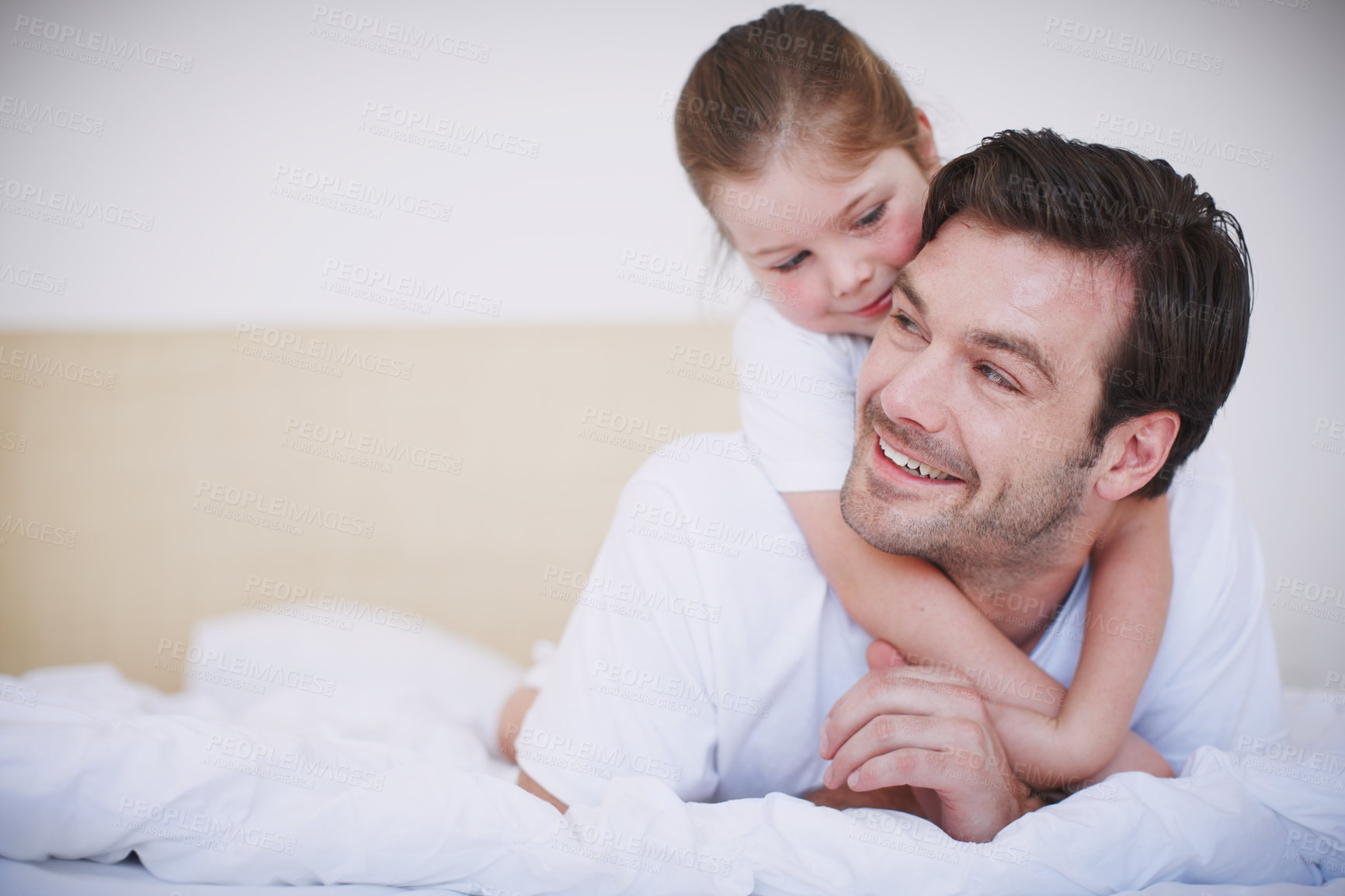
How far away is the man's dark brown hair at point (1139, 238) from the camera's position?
5.56 ft

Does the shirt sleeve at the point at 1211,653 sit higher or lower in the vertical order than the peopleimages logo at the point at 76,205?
lower

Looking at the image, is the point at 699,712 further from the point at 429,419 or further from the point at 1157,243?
the point at 429,419

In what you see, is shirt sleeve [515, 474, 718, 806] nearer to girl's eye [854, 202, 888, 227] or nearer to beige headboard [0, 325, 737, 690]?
girl's eye [854, 202, 888, 227]

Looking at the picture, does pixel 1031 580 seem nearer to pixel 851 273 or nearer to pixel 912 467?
pixel 912 467

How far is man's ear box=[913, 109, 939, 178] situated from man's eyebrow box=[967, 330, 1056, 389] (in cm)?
59

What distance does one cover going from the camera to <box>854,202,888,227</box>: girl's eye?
1.97m

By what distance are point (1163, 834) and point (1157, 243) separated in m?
1.00

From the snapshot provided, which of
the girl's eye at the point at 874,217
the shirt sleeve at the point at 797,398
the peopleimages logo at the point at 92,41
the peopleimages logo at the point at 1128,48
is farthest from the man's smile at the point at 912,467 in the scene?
the peopleimages logo at the point at 92,41

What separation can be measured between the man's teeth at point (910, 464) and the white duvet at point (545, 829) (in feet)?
1.95

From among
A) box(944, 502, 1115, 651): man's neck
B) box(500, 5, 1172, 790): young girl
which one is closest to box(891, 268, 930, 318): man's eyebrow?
box(500, 5, 1172, 790): young girl

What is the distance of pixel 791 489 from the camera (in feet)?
6.36

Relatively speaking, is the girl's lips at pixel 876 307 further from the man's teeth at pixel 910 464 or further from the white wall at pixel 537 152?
the white wall at pixel 537 152

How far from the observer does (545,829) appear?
59.7 inches

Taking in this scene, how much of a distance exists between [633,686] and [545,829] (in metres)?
0.36
